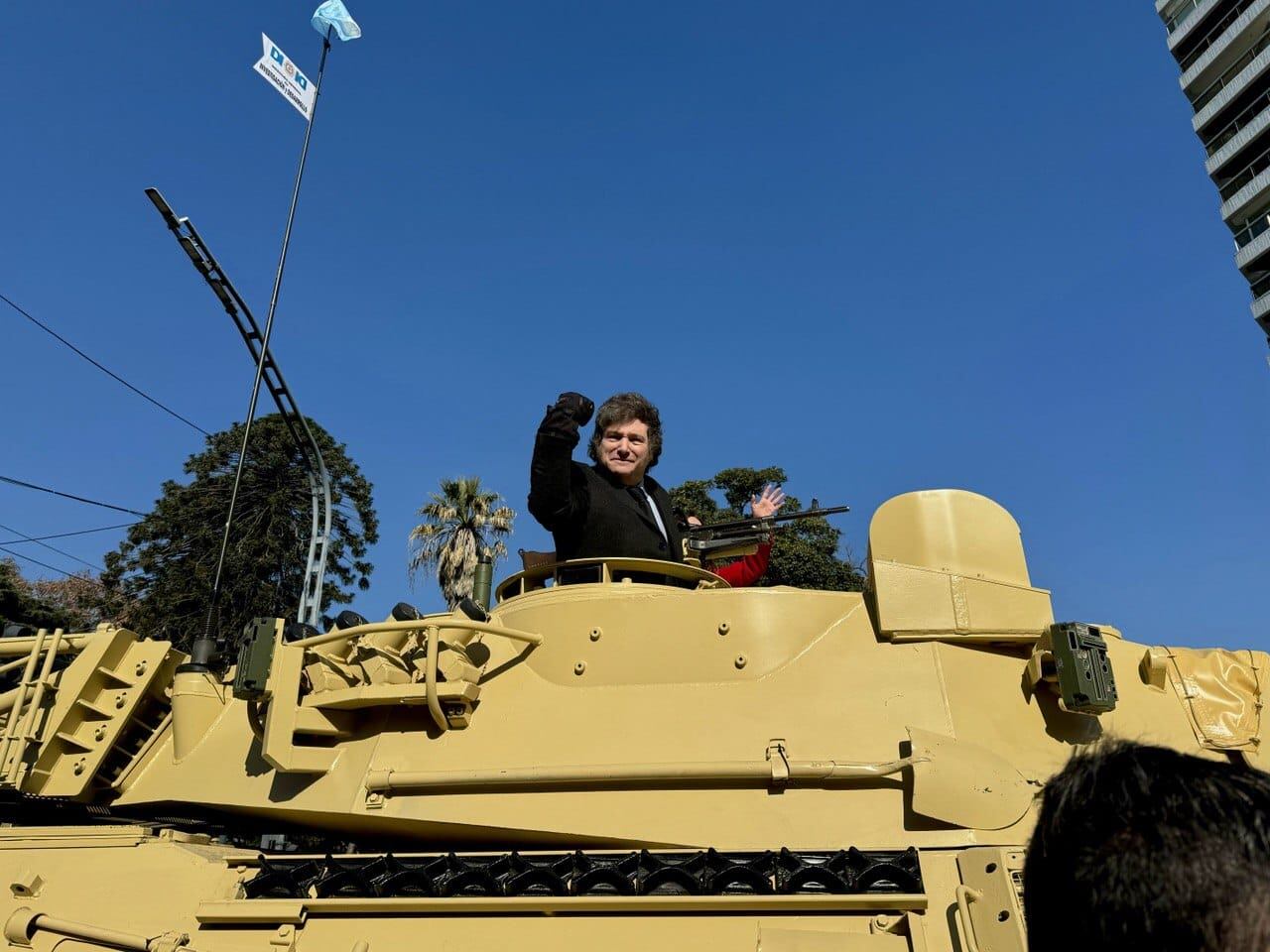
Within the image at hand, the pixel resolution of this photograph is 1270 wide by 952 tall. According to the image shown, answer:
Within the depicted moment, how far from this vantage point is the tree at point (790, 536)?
28.0m

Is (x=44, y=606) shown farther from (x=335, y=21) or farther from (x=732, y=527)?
(x=732, y=527)

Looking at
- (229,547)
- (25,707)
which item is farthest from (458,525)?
(25,707)

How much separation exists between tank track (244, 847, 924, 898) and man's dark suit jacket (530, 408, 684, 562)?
1918mm

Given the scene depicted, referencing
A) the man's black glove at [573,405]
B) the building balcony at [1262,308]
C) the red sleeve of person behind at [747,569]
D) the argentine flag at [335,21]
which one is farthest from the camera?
the building balcony at [1262,308]

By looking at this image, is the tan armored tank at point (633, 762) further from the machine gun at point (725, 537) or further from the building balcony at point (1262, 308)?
the building balcony at point (1262, 308)

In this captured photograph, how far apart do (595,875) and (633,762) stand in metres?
0.66

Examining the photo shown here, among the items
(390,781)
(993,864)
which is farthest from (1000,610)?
(390,781)

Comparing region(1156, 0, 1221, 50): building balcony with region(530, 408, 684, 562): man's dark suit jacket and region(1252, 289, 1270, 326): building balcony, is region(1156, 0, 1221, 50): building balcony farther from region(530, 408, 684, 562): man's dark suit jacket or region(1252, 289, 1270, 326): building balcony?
region(530, 408, 684, 562): man's dark suit jacket

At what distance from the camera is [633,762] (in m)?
4.71

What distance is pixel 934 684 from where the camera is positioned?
4.70 m

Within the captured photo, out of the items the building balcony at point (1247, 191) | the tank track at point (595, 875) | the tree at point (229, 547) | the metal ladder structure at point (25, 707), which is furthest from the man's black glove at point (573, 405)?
the building balcony at point (1247, 191)

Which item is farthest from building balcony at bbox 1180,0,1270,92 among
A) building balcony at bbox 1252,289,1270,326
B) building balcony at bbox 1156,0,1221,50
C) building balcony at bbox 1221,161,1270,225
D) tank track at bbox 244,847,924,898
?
tank track at bbox 244,847,924,898

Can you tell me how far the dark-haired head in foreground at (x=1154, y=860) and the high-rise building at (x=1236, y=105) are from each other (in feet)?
159

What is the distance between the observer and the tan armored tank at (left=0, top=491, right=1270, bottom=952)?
159 inches
